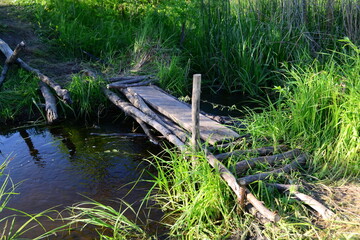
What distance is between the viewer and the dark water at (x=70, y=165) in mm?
3886

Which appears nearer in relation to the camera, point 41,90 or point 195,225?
point 195,225

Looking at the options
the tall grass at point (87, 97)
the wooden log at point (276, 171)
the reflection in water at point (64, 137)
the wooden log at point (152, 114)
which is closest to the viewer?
the wooden log at point (276, 171)

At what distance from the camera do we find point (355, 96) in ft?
11.9

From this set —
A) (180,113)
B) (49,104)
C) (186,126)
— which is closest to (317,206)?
(186,126)

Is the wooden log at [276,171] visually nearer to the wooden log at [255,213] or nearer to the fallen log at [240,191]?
the fallen log at [240,191]

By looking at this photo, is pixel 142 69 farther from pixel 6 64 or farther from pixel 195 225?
pixel 195 225

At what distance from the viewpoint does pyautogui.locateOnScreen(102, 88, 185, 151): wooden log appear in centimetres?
413

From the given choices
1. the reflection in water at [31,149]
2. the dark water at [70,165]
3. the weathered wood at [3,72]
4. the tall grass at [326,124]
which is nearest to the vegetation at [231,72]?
the tall grass at [326,124]

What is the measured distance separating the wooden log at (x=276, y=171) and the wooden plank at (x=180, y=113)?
0.59 meters

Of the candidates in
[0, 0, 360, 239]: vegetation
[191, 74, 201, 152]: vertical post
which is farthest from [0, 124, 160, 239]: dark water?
[191, 74, 201, 152]: vertical post

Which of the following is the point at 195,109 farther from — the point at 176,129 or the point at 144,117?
the point at 144,117

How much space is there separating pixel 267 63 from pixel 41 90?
379 centimetres

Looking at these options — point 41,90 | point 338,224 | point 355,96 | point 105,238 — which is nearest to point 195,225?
point 105,238

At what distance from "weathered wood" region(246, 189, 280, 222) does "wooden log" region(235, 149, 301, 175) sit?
361 mm
